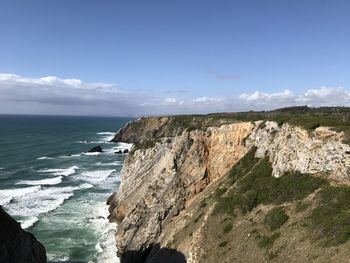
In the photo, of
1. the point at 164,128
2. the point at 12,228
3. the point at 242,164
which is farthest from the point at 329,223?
the point at 164,128

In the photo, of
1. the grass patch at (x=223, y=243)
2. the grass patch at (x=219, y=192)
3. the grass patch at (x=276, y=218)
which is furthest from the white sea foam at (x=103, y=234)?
the grass patch at (x=276, y=218)

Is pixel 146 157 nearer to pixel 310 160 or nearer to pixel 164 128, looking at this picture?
Answer: pixel 310 160

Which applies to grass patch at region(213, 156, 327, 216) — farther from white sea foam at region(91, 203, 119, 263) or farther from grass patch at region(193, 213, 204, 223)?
white sea foam at region(91, 203, 119, 263)

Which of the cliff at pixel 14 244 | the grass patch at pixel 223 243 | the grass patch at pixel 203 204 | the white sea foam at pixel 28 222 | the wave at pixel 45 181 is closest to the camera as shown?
the cliff at pixel 14 244

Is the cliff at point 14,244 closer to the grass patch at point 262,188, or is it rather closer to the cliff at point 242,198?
the cliff at point 242,198

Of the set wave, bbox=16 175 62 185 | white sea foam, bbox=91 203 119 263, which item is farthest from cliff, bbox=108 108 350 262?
wave, bbox=16 175 62 185

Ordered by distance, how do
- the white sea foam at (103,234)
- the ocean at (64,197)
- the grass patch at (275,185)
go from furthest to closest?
the ocean at (64,197), the white sea foam at (103,234), the grass patch at (275,185)
